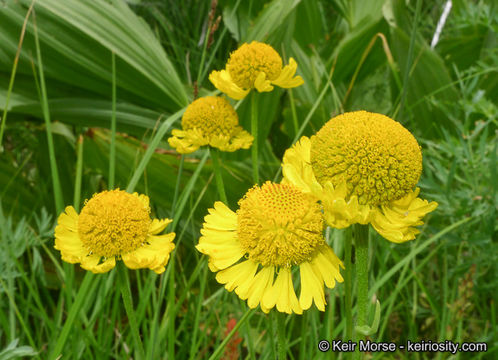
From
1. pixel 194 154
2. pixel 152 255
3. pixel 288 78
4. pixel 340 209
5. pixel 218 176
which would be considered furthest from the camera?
pixel 194 154

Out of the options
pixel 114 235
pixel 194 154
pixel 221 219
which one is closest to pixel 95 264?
pixel 114 235

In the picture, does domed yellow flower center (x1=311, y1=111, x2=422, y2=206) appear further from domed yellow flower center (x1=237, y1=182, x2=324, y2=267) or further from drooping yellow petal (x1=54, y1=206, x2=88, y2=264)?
drooping yellow petal (x1=54, y1=206, x2=88, y2=264)

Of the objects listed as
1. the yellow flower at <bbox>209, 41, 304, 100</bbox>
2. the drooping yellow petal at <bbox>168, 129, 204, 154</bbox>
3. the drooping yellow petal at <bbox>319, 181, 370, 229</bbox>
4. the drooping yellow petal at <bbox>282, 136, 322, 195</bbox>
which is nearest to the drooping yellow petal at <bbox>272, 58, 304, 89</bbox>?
the yellow flower at <bbox>209, 41, 304, 100</bbox>

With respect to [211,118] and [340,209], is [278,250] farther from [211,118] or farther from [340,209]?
[211,118]


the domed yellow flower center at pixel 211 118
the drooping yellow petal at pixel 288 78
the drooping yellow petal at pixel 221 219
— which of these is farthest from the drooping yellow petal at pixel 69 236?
the drooping yellow petal at pixel 288 78

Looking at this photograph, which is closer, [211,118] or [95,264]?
[95,264]

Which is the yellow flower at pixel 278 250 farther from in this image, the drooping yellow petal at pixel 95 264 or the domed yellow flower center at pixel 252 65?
the domed yellow flower center at pixel 252 65
